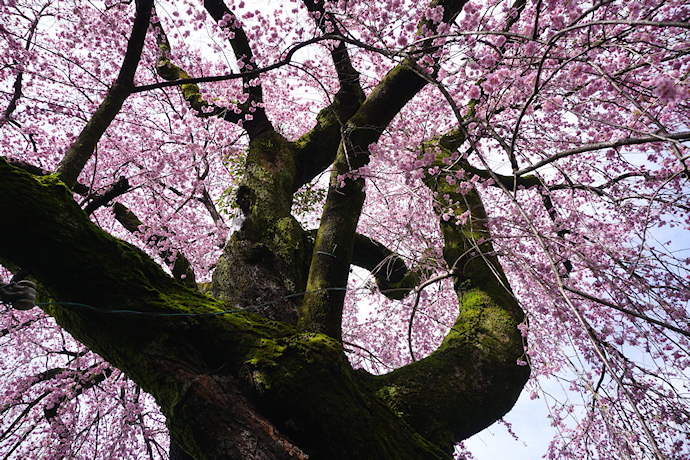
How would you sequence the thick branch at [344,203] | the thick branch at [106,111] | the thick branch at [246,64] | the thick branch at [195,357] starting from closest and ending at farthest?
the thick branch at [195,357]
the thick branch at [106,111]
the thick branch at [344,203]
the thick branch at [246,64]

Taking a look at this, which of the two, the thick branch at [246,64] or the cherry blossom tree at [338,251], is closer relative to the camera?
the cherry blossom tree at [338,251]

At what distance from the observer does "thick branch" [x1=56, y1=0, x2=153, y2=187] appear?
9.32ft

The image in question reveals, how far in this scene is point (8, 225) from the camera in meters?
1.85

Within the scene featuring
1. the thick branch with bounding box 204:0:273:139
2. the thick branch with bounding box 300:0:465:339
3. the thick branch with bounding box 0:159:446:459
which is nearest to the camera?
the thick branch with bounding box 0:159:446:459

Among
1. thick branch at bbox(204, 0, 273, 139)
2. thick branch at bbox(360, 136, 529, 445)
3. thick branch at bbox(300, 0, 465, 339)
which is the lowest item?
thick branch at bbox(360, 136, 529, 445)

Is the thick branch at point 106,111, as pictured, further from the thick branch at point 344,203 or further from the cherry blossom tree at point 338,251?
the thick branch at point 344,203

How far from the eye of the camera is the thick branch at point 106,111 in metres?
2.84

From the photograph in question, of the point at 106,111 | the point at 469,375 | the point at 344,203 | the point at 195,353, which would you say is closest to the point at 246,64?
the point at 106,111

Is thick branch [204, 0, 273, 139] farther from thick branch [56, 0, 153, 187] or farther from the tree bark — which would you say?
the tree bark

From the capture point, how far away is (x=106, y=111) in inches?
119

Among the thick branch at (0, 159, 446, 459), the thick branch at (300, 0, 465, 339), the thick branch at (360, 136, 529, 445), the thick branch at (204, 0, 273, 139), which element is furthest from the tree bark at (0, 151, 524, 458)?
the thick branch at (204, 0, 273, 139)

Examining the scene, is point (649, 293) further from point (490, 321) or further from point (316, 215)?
point (316, 215)

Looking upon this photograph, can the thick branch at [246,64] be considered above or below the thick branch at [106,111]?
above

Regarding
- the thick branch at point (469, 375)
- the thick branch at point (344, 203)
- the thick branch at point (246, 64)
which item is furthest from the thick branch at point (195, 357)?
the thick branch at point (246, 64)
